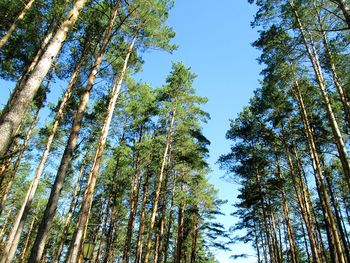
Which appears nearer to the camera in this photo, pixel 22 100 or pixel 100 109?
pixel 22 100

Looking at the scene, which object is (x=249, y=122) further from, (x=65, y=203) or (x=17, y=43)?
(x=65, y=203)

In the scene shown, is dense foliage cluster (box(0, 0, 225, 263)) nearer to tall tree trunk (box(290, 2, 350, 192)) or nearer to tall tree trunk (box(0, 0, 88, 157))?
tall tree trunk (box(0, 0, 88, 157))

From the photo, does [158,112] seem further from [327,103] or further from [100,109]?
[327,103]

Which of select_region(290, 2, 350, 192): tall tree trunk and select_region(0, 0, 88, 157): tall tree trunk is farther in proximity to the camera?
select_region(290, 2, 350, 192): tall tree trunk

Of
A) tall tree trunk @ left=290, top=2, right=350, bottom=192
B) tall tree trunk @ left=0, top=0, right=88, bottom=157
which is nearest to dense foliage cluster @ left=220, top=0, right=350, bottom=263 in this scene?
tall tree trunk @ left=290, top=2, right=350, bottom=192

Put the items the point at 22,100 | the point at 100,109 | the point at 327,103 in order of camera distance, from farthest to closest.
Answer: the point at 100,109 → the point at 327,103 → the point at 22,100

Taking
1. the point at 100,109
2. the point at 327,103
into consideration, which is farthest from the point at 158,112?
the point at 327,103

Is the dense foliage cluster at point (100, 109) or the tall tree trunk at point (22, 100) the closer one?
the tall tree trunk at point (22, 100)

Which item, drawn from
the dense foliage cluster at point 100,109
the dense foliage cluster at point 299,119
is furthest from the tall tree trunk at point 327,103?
the dense foliage cluster at point 100,109

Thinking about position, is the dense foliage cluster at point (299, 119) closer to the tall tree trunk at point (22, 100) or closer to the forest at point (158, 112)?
the forest at point (158, 112)

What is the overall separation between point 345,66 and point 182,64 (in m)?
8.90

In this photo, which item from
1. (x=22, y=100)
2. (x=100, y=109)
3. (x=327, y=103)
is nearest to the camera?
(x=22, y=100)

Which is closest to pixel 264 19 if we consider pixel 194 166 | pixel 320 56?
pixel 320 56

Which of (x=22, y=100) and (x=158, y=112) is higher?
(x=158, y=112)
